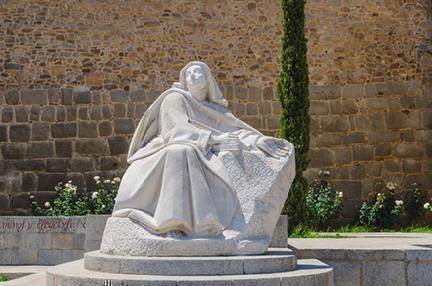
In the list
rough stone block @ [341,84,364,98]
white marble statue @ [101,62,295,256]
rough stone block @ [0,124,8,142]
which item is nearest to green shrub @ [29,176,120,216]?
rough stone block @ [0,124,8,142]

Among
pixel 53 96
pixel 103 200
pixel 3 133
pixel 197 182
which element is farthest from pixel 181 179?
pixel 3 133

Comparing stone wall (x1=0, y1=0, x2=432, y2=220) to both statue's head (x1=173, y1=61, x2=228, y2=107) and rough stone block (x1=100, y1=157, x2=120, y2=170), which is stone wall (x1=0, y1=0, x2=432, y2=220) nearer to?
rough stone block (x1=100, y1=157, x2=120, y2=170)

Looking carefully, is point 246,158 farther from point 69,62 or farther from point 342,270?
point 69,62

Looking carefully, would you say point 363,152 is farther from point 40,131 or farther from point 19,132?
point 19,132

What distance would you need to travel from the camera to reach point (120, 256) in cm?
Answer: 477

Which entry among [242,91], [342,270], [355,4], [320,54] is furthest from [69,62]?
[342,270]

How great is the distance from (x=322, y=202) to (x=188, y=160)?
6910 millimetres

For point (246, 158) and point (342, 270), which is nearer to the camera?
point (246, 158)

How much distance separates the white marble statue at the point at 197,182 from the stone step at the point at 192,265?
0.48 feet

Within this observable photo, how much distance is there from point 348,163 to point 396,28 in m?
2.72

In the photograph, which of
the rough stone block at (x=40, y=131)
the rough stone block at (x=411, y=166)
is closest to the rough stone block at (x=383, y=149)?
the rough stone block at (x=411, y=166)

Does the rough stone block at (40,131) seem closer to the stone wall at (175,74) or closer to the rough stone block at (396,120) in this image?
the stone wall at (175,74)

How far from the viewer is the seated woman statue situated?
4.80 meters

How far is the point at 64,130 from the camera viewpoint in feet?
41.4
